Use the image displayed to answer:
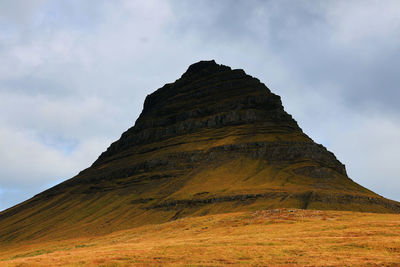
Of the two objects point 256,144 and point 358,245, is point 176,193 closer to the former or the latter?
point 256,144

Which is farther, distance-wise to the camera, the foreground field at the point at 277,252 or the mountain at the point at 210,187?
the mountain at the point at 210,187

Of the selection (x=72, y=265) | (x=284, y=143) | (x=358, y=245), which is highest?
(x=284, y=143)

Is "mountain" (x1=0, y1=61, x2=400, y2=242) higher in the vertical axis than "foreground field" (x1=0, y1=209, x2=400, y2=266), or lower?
higher

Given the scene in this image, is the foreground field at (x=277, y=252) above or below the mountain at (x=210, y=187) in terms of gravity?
below

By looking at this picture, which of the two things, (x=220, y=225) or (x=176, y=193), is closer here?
(x=220, y=225)

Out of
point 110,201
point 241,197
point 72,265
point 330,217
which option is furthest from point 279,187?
point 72,265

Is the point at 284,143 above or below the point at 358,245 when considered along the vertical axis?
above

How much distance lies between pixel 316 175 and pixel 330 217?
61.6m

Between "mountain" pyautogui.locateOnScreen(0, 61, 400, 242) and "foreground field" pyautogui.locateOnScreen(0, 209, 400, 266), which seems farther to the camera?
"mountain" pyautogui.locateOnScreen(0, 61, 400, 242)

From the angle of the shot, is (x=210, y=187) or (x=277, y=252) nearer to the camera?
(x=277, y=252)

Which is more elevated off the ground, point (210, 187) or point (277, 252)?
point (210, 187)

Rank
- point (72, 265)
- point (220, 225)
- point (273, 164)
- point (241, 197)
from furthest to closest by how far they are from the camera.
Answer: point (273, 164) < point (241, 197) < point (220, 225) < point (72, 265)

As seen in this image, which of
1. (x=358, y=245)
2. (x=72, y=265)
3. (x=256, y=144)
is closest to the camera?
(x=72, y=265)

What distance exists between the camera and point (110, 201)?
171500 mm
